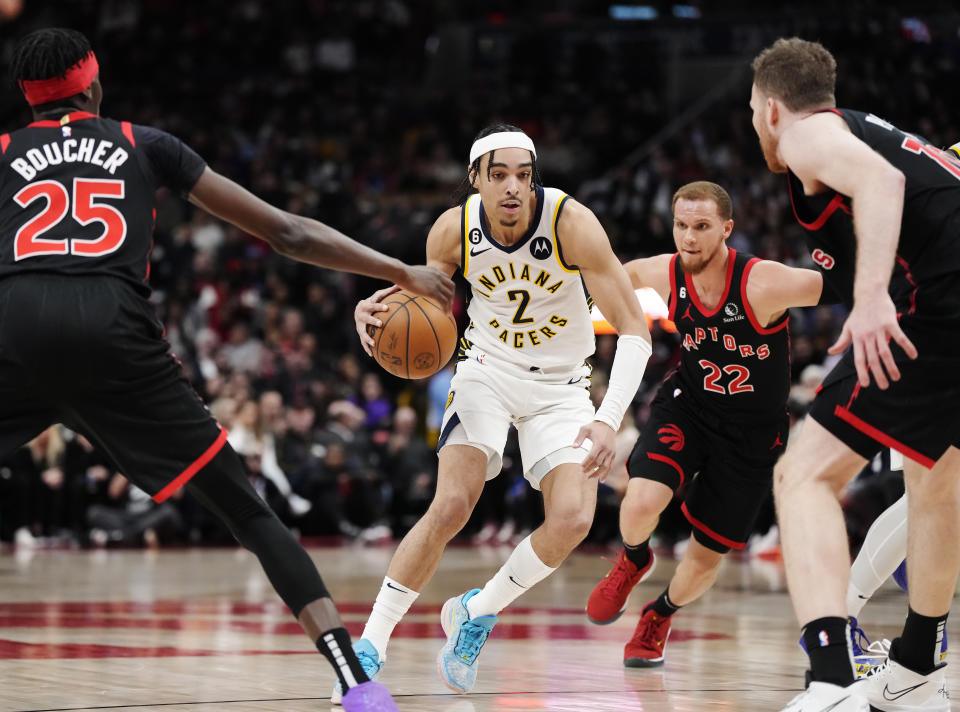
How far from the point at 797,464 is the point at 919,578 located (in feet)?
2.50

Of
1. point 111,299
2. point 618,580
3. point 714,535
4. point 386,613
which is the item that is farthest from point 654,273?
point 111,299

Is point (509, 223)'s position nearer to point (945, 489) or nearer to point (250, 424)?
point (945, 489)

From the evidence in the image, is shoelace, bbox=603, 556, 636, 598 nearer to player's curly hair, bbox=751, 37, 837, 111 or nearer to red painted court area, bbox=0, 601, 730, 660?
red painted court area, bbox=0, 601, 730, 660

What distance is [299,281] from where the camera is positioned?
1834 centimetres

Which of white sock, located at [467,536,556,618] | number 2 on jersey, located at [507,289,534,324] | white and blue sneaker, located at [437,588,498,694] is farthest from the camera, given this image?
number 2 on jersey, located at [507,289,534,324]

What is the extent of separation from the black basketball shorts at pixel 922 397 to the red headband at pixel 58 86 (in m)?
2.53

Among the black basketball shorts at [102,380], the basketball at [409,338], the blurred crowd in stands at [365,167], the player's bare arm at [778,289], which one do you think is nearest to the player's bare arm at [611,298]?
the basketball at [409,338]

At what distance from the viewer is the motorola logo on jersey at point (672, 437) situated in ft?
20.7


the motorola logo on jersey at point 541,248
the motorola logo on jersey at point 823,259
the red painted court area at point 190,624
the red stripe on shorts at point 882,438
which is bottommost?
the red painted court area at point 190,624

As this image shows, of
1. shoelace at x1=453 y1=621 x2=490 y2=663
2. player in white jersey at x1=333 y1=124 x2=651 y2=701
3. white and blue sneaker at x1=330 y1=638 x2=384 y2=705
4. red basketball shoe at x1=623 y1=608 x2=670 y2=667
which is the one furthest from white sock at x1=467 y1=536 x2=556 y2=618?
red basketball shoe at x1=623 y1=608 x2=670 y2=667

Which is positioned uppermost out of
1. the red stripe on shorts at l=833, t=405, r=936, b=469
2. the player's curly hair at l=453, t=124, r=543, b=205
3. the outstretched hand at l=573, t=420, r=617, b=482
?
the player's curly hair at l=453, t=124, r=543, b=205

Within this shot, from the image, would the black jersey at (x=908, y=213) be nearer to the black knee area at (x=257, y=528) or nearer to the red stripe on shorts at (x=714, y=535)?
the black knee area at (x=257, y=528)

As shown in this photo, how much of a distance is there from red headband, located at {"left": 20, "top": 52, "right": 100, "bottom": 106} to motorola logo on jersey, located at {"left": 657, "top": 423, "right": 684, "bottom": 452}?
3.27 m

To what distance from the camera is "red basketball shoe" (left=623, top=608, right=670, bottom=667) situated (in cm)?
594
